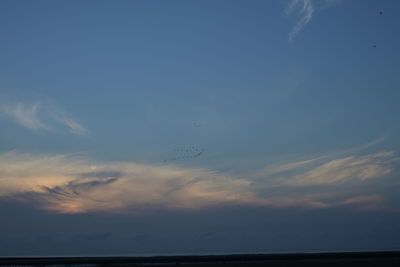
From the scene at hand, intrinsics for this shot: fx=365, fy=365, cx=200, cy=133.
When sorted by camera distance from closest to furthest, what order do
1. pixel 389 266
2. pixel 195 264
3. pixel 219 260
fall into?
pixel 389 266
pixel 195 264
pixel 219 260

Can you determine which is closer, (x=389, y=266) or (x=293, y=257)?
(x=389, y=266)

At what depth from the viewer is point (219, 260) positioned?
1989 inches

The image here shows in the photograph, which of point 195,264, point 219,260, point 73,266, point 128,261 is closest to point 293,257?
point 219,260

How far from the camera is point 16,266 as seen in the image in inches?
1956

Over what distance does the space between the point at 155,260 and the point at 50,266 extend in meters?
14.4

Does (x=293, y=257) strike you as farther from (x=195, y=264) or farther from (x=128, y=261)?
(x=128, y=261)

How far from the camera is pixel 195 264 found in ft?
155

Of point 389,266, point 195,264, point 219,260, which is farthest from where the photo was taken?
point 219,260

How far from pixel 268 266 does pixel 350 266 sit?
9752 mm

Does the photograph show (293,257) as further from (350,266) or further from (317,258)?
(350,266)

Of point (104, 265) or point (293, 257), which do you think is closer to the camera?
point (104, 265)

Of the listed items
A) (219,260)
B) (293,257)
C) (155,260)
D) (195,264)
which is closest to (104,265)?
(155,260)

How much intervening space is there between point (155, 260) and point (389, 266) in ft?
98.5

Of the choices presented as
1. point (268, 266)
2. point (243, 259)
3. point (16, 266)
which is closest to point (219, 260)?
point (243, 259)
